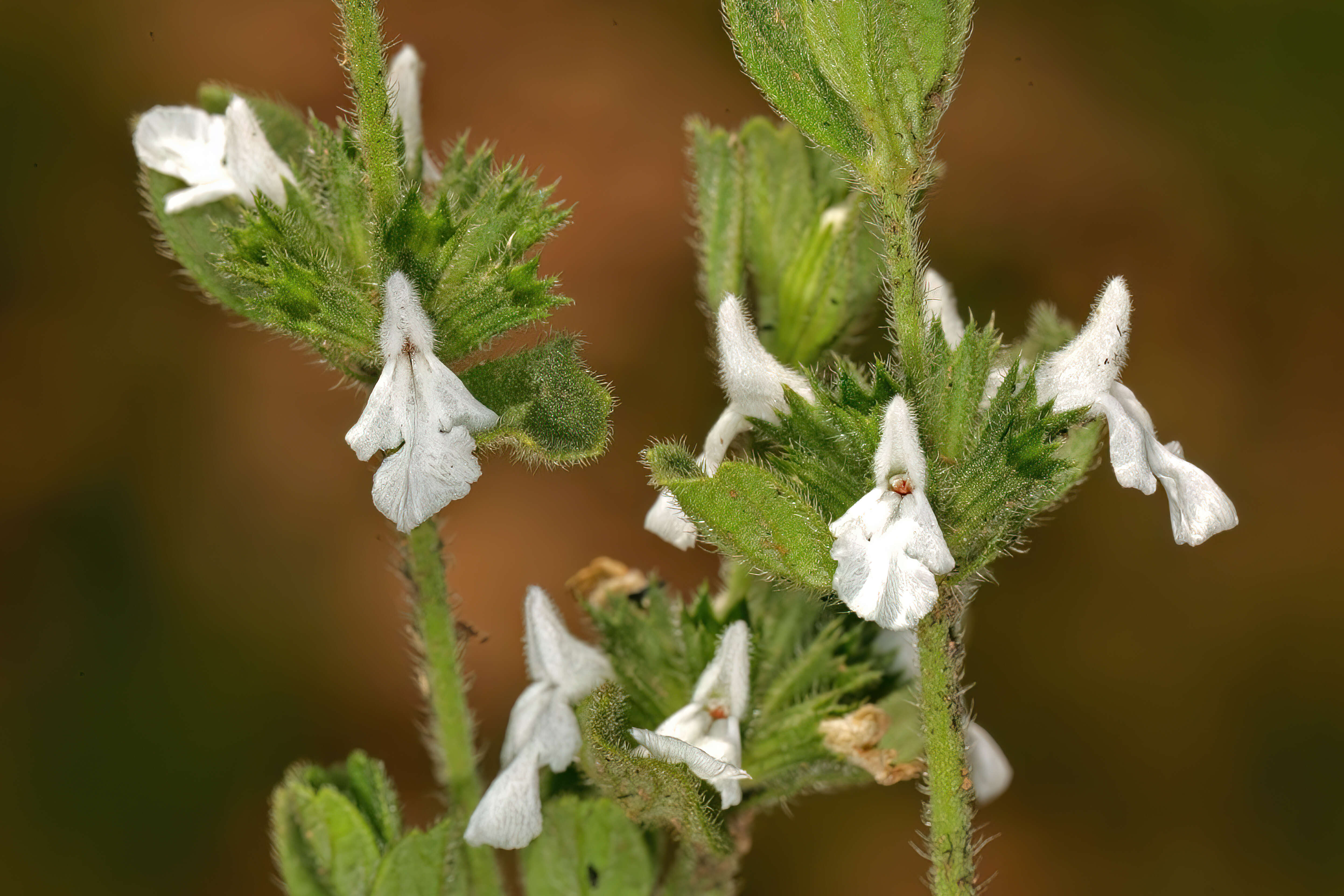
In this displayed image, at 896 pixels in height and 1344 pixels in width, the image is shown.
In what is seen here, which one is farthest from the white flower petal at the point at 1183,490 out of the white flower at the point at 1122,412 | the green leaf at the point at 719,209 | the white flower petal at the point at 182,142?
the white flower petal at the point at 182,142

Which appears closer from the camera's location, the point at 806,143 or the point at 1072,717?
the point at 806,143

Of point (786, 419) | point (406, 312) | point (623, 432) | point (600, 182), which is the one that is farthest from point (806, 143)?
→ point (600, 182)

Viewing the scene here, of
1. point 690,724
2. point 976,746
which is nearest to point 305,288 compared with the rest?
point 690,724

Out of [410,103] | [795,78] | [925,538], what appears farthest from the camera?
[410,103]

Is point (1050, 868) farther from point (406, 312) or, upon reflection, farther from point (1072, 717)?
point (406, 312)

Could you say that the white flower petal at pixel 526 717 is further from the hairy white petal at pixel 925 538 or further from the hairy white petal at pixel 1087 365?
the hairy white petal at pixel 1087 365

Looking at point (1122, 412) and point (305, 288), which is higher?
point (305, 288)

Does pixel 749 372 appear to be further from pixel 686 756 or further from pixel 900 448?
pixel 686 756

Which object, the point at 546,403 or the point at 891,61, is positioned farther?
the point at 546,403
